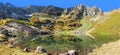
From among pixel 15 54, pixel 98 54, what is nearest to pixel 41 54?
pixel 15 54

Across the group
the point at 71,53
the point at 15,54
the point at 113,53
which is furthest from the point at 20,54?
the point at 113,53

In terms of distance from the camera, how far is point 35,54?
6862cm

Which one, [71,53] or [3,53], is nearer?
[3,53]

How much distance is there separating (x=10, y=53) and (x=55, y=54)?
63.6 feet

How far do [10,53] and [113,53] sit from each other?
21531mm

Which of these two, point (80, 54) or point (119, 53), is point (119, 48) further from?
point (80, 54)

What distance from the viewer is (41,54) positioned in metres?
69.6

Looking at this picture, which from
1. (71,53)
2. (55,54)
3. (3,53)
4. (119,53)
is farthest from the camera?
(55,54)

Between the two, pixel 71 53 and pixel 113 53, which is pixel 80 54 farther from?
pixel 113 53

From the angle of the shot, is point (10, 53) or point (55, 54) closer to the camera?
point (10, 53)

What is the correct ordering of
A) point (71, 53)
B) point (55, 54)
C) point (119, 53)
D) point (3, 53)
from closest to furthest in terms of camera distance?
1. point (119, 53)
2. point (3, 53)
3. point (71, 53)
4. point (55, 54)

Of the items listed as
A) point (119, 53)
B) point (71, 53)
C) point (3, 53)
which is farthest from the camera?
point (71, 53)

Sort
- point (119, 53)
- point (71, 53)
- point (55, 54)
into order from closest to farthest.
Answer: point (119, 53), point (71, 53), point (55, 54)

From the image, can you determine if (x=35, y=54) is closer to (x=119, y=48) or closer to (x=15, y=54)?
(x=15, y=54)
